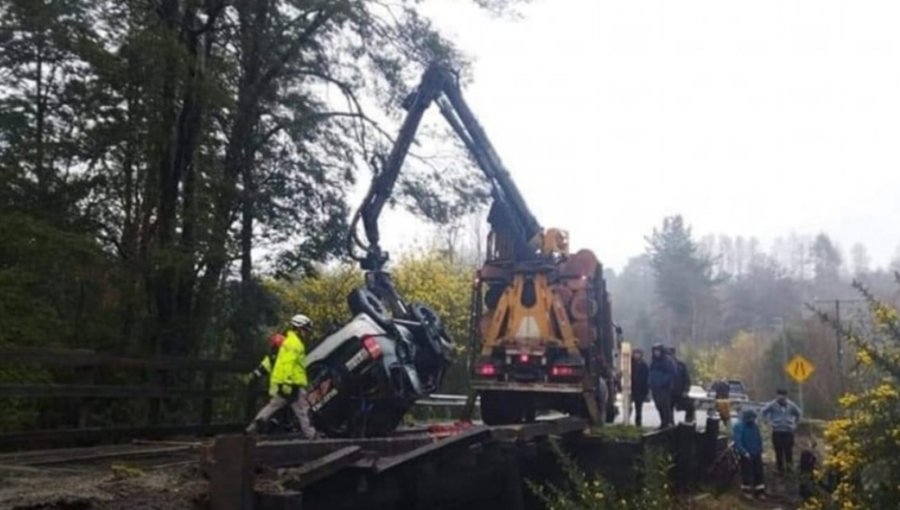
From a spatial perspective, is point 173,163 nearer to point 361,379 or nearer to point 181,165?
point 181,165

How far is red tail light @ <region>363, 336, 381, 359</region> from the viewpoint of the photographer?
34.1 ft

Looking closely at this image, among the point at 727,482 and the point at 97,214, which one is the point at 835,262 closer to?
the point at 727,482

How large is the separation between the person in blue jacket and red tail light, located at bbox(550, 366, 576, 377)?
343cm

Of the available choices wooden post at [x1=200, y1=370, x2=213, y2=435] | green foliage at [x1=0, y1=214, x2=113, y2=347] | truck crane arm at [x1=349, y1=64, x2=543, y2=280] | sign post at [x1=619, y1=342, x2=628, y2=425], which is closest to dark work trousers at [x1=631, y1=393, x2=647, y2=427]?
sign post at [x1=619, y1=342, x2=628, y2=425]

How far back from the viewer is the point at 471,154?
53.9ft

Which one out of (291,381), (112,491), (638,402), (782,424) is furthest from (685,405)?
(112,491)

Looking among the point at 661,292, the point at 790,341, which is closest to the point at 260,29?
the point at 790,341

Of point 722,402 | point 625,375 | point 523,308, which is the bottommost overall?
point 722,402

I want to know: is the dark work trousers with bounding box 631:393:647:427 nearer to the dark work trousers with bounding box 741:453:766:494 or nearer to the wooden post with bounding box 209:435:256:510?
the dark work trousers with bounding box 741:453:766:494

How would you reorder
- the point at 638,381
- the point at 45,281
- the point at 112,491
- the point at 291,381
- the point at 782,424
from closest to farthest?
the point at 112,491 < the point at 291,381 < the point at 45,281 < the point at 782,424 < the point at 638,381

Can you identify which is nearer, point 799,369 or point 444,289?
point 799,369

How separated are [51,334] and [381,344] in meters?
5.18

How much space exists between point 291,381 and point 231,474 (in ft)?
10.7

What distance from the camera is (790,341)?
46.9 m
